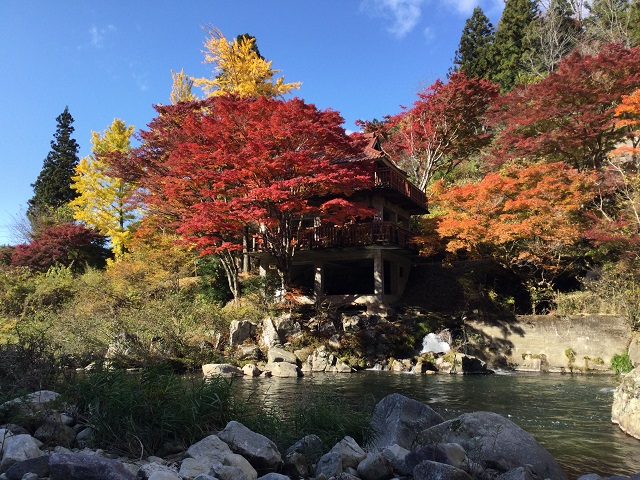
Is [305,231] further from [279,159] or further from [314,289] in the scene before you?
[279,159]

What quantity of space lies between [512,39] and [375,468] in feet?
150

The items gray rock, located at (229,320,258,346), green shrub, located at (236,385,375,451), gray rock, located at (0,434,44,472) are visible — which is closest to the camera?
gray rock, located at (0,434,44,472)

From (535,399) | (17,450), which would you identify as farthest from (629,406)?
(17,450)

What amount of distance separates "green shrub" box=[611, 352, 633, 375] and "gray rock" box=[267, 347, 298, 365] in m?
11.2

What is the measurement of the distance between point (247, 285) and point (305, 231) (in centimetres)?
382

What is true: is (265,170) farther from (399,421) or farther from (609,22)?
(609,22)

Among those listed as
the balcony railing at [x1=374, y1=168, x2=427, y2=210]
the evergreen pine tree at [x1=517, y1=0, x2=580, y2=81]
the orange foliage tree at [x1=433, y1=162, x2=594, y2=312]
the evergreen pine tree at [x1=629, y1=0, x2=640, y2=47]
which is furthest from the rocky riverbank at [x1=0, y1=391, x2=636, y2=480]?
the evergreen pine tree at [x1=629, y1=0, x2=640, y2=47]

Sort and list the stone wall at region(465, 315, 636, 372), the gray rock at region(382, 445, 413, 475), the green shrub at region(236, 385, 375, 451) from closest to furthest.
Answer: the gray rock at region(382, 445, 413, 475), the green shrub at region(236, 385, 375, 451), the stone wall at region(465, 315, 636, 372)

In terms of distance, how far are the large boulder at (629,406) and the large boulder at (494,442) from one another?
3.26 metres

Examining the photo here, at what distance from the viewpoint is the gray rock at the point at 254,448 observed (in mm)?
5219

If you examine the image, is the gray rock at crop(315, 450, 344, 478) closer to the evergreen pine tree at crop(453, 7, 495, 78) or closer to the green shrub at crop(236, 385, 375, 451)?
the green shrub at crop(236, 385, 375, 451)

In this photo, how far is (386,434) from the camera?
6.62m

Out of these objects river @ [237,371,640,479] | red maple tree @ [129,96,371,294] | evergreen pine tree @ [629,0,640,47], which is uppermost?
evergreen pine tree @ [629,0,640,47]

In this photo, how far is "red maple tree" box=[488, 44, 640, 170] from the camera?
21891 mm
